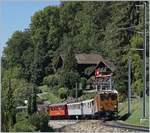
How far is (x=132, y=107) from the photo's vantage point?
26.4 m

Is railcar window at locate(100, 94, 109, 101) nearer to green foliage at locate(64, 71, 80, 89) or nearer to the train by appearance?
the train

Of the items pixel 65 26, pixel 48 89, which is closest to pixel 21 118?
pixel 48 89

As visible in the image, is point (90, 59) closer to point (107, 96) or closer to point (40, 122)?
point (107, 96)

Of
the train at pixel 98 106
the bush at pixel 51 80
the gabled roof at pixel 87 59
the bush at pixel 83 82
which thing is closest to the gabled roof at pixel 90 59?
the gabled roof at pixel 87 59

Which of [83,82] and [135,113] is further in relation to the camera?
[83,82]

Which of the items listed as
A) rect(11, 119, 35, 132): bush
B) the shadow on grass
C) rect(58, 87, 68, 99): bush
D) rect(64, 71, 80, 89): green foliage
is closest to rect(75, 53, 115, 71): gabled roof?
rect(64, 71, 80, 89): green foliage

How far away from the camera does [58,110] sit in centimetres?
3003

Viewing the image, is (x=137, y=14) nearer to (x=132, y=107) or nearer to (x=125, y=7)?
(x=125, y=7)

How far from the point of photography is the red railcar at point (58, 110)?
29.6 metres

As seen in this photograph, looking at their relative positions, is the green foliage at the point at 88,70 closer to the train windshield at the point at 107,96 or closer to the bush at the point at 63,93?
the bush at the point at 63,93

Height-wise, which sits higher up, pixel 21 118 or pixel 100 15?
pixel 100 15

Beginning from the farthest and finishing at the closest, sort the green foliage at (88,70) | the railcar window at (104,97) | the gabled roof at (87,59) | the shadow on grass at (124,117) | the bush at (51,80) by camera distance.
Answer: the gabled roof at (87,59) → the green foliage at (88,70) → the bush at (51,80) → the railcar window at (104,97) → the shadow on grass at (124,117)

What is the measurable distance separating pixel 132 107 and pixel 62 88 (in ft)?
22.3

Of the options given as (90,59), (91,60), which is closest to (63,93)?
(91,60)
